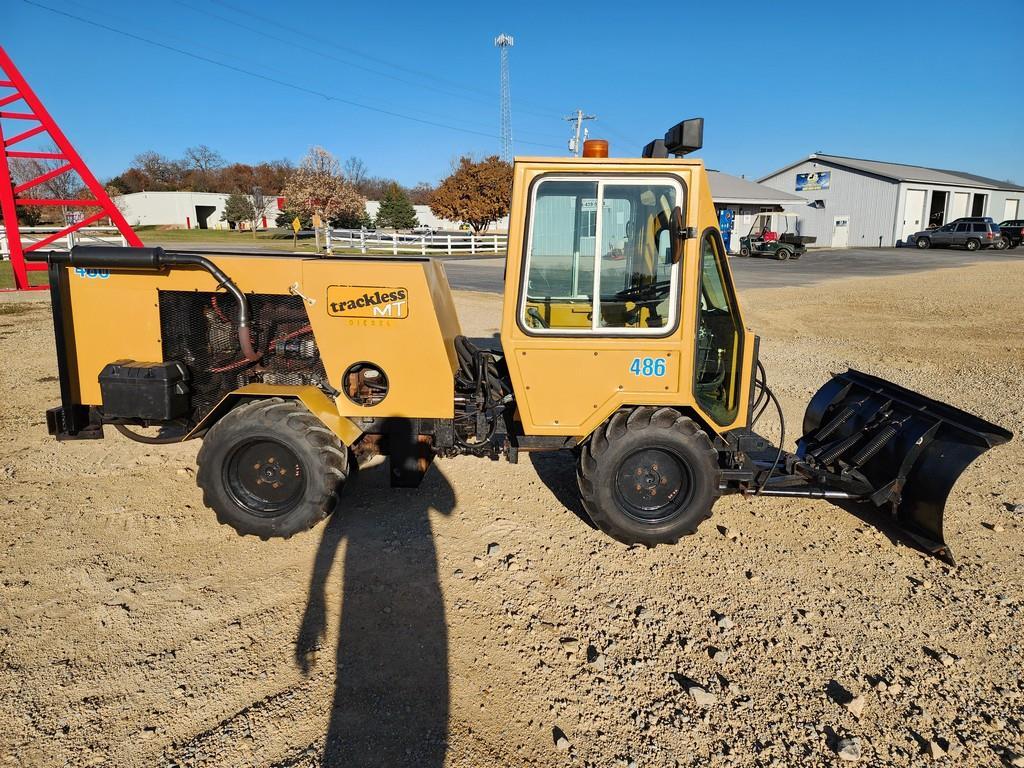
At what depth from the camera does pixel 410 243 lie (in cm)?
3092

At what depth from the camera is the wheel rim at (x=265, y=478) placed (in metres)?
4.24

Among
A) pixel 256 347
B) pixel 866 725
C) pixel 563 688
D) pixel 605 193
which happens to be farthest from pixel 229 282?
pixel 866 725

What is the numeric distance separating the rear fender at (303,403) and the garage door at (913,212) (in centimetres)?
4822

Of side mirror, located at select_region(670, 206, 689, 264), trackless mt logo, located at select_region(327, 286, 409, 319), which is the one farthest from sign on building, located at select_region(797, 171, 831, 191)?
trackless mt logo, located at select_region(327, 286, 409, 319)

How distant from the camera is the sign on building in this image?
1773 inches

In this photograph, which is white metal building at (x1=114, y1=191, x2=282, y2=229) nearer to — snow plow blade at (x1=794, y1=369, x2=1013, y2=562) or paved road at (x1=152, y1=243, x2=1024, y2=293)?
paved road at (x1=152, y1=243, x2=1024, y2=293)

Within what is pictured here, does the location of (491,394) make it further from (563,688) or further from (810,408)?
(810,408)

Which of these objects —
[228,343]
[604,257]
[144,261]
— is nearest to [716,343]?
[604,257]

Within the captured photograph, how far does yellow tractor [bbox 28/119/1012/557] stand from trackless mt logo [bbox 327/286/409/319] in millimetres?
13

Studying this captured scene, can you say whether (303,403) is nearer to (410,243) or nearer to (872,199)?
(410,243)

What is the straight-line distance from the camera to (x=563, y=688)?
2998 millimetres

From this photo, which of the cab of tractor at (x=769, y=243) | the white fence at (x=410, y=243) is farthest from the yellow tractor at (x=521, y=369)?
the cab of tractor at (x=769, y=243)

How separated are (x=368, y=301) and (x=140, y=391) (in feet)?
5.44

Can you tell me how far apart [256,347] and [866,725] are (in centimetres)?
422
